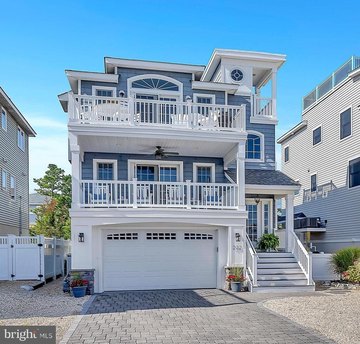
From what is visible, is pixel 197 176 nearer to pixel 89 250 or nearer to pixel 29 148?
pixel 89 250

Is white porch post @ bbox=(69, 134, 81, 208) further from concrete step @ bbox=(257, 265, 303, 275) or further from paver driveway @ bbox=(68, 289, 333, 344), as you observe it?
concrete step @ bbox=(257, 265, 303, 275)

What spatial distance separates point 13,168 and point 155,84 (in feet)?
34.9

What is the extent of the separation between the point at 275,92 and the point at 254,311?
A: 10.4 m

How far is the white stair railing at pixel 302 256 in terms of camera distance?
11672 millimetres

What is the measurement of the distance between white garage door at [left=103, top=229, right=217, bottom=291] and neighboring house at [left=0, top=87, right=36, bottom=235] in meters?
8.76

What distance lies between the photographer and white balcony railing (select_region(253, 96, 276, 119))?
15.5 metres

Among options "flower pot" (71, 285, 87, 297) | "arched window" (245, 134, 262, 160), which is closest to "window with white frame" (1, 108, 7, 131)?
"flower pot" (71, 285, 87, 297)

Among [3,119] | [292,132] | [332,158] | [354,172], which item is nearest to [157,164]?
[3,119]

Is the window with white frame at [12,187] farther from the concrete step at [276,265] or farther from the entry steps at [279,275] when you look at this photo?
the concrete step at [276,265]

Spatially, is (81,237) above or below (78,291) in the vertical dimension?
above

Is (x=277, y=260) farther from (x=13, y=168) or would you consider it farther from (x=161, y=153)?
(x=13, y=168)

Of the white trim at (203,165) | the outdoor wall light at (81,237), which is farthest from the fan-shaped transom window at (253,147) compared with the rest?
the outdoor wall light at (81,237)

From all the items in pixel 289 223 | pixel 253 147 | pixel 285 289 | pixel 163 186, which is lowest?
pixel 285 289

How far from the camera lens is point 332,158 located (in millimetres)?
18781
